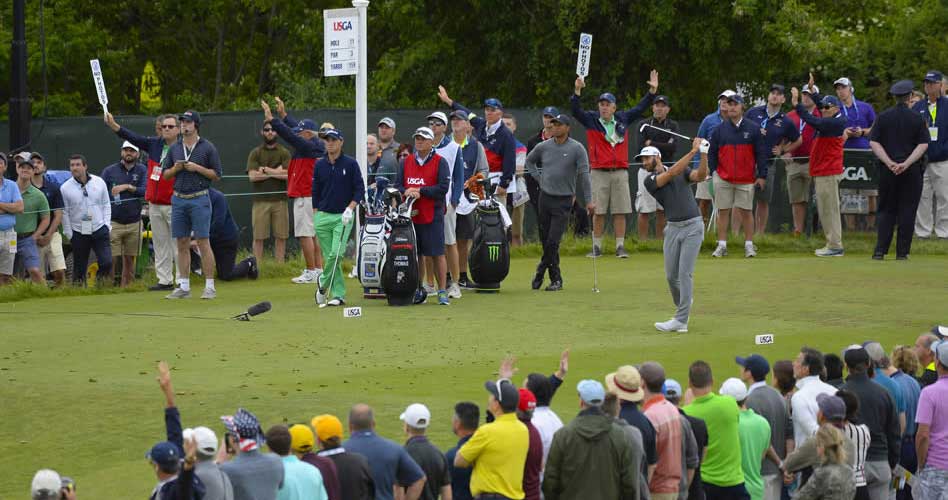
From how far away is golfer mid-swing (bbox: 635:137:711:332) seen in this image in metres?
15.5

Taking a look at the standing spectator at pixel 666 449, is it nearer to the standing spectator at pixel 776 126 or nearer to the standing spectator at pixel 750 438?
the standing spectator at pixel 750 438

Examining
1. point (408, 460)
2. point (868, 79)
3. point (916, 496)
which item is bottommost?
point (916, 496)

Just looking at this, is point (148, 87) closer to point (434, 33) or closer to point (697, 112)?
point (434, 33)

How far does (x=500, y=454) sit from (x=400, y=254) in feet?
28.2

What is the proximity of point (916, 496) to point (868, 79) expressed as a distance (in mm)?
18978

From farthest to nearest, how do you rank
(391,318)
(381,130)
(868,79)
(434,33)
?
(434,33) → (868,79) → (381,130) → (391,318)

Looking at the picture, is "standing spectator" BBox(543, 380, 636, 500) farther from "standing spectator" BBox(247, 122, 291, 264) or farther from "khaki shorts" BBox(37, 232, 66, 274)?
"standing spectator" BBox(247, 122, 291, 264)

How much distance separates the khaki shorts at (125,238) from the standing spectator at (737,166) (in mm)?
7963

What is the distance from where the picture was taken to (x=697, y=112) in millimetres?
32594

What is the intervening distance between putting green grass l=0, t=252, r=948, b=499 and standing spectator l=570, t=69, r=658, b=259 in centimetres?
129

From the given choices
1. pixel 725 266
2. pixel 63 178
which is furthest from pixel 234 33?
pixel 725 266

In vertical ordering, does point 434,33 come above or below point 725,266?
above

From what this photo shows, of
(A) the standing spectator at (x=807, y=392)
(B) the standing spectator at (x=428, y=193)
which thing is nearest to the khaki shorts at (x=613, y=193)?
(B) the standing spectator at (x=428, y=193)

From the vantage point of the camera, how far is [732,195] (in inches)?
862
